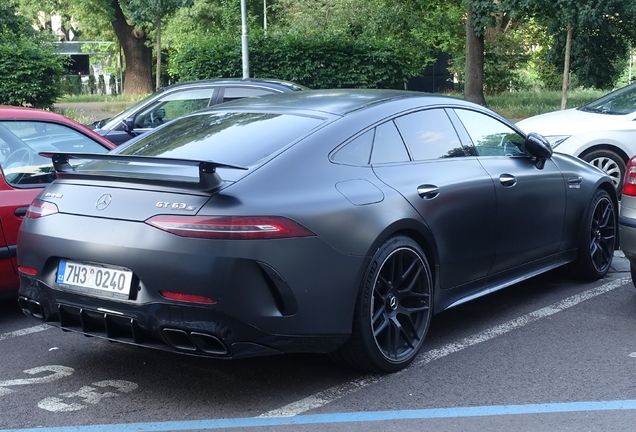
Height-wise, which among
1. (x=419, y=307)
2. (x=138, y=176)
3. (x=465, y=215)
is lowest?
(x=419, y=307)

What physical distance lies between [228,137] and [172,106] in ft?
22.0

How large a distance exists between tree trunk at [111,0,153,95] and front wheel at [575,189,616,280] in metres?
37.7

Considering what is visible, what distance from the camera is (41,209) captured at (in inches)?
174

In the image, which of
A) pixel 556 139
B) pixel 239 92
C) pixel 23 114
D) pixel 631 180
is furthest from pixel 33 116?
pixel 556 139

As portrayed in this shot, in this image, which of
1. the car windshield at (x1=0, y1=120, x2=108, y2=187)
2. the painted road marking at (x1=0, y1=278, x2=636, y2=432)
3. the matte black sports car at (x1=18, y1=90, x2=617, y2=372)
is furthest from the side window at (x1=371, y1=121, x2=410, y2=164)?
the car windshield at (x1=0, y1=120, x2=108, y2=187)

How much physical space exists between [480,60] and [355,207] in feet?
76.0

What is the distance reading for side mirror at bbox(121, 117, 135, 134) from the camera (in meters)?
10.4

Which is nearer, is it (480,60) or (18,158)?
(18,158)

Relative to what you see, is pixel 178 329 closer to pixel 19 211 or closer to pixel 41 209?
pixel 41 209

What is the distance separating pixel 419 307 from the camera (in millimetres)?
4715

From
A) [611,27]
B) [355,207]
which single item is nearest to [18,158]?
[355,207]

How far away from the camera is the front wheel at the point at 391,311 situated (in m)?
4.27

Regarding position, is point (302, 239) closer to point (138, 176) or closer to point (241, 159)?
point (241, 159)

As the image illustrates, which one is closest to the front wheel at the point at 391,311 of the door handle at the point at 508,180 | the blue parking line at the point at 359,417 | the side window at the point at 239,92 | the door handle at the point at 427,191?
the door handle at the point at 427,191
